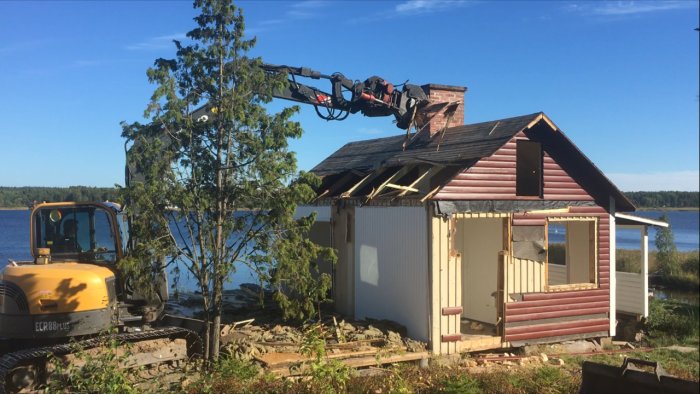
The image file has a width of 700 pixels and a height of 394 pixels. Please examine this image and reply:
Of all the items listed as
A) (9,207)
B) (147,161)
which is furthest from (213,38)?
(9,207)

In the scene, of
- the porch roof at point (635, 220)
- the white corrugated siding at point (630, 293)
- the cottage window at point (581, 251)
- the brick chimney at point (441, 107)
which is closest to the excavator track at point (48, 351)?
the brick chimney at point (441, 107)

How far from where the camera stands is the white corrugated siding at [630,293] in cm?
1559

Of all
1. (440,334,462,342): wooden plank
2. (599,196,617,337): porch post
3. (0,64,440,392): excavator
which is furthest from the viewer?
(599,196,617,337): porch post

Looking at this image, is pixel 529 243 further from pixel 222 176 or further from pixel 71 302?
pixel 71 302

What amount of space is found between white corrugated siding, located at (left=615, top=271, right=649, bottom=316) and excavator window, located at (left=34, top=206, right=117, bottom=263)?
43.2ft

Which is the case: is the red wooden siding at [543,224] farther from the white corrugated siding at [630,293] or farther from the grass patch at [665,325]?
the white corrugated siding at [630,293]

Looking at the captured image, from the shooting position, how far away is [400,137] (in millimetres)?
16469

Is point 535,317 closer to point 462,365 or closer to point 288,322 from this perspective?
point 462,365

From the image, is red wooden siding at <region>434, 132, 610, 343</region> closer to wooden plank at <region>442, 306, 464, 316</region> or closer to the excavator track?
wooden plank at <region>442, 306, 464, 316</region>

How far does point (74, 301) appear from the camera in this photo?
347 inches

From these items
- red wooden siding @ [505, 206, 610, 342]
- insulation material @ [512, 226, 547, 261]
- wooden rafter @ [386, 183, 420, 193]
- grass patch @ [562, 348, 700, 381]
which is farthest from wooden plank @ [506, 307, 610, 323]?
wooden rafter @ [386, 183, 420, 193]

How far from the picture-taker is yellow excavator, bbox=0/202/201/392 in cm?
863

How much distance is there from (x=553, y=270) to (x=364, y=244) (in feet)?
23.9

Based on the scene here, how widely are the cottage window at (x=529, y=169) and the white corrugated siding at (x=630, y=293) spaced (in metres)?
4.85
